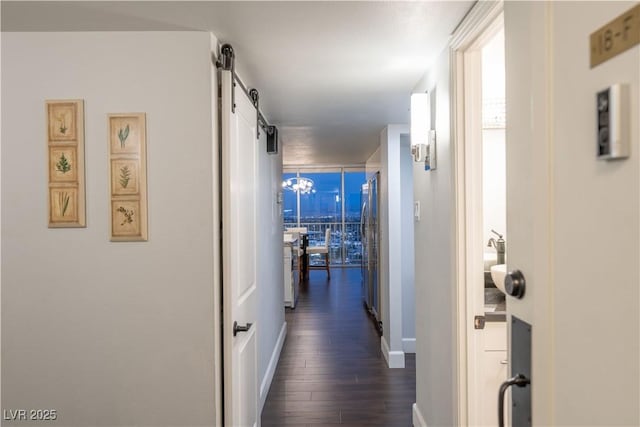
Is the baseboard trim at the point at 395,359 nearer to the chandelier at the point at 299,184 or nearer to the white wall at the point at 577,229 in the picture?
the white wall at the point at 577,229

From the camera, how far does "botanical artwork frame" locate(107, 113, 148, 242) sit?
1.70 m

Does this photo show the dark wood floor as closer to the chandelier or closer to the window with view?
the chandelier

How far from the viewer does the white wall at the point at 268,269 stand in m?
2.95

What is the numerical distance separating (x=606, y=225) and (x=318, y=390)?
9.26ft

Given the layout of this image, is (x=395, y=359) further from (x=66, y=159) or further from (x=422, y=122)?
(x=66, y=159)

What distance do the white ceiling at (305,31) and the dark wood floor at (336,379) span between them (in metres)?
2.19

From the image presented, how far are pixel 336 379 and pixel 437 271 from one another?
1670mm

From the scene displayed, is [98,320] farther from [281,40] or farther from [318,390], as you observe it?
[318,390]

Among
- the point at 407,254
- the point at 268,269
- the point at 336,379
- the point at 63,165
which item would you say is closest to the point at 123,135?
the point at 63,165

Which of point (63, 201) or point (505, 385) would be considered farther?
point (63, 201)

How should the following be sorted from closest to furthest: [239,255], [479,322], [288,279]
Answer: [479,322], [239,255], [288,279]

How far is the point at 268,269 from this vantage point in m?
3.37

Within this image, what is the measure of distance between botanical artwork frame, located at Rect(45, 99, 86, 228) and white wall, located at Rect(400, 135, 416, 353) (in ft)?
9.81

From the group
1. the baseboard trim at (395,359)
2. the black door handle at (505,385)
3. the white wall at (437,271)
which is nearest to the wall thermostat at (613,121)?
the black door handle at (505,385)
